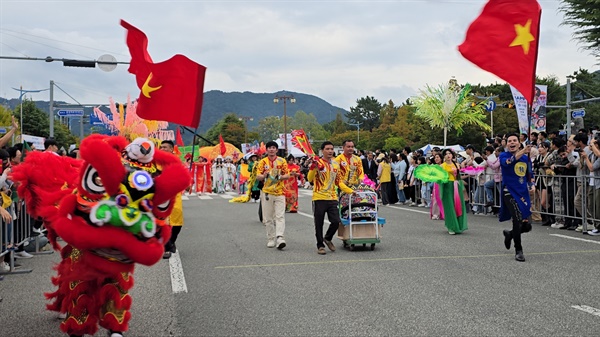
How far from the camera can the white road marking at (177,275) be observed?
699 cm


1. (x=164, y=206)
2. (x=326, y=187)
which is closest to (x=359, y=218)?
(x=326, y=187)

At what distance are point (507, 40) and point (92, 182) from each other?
556 cm

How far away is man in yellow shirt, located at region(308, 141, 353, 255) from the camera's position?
Result: 954 cm

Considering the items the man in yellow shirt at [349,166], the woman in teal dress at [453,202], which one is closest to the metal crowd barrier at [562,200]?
the woman in teal dress at [453,202]

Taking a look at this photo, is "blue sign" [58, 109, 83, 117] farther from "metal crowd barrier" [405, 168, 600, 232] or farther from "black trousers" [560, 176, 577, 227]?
"black trousers" [560, 176, 577, 227]

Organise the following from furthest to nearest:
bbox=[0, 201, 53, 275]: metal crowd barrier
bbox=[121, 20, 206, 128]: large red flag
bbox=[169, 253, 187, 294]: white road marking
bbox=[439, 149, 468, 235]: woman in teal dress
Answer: bbox=[439, 149, 468, 235]: woman in teal dress
bbox=[0, 201, 53, 275]: metal crowd barrier
bbox=[169, 253, 187, 294]: white road marking
bbox=[121, 20, 206, 128]: large red flag

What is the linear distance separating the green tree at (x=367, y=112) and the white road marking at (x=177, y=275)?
11824cm

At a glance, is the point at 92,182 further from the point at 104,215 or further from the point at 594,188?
the point at 594,188

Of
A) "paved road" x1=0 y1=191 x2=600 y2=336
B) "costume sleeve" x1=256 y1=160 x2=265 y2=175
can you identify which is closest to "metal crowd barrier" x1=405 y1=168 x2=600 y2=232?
"paved road" x1=0 y1=191 x2=600 y2=336

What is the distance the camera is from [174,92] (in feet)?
20.3

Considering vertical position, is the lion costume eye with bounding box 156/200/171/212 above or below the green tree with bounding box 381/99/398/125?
below

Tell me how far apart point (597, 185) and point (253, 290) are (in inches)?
311

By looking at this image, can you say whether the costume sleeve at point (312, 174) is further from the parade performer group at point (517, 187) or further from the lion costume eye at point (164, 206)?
the lion costume eye at point (164, 206)

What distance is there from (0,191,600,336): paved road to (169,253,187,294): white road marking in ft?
0.08
